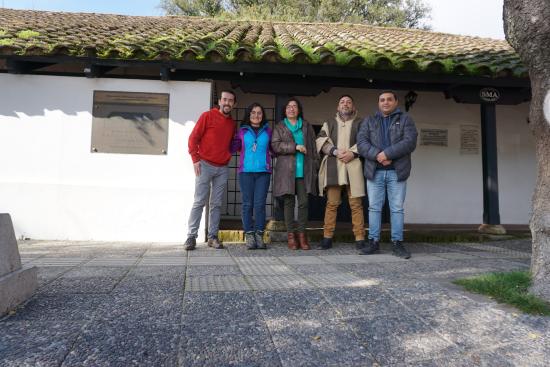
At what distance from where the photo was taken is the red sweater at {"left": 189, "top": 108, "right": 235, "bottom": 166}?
4488 mm

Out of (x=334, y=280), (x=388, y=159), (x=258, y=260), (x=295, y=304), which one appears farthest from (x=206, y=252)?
(x=388, y=159)

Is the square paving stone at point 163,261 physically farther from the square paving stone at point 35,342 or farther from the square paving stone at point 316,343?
the square paving stone at point 316,343

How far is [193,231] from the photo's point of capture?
176 inches

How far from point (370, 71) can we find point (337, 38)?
1.80 meters

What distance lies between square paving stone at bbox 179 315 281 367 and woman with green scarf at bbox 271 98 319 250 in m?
2.55

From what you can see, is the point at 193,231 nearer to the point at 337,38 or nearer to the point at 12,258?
the point at 12,258

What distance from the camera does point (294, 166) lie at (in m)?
4.50

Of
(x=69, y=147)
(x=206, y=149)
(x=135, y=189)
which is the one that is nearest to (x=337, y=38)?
(x=206, y=149)

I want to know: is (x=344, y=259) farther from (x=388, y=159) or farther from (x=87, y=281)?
(x=87, y=281)

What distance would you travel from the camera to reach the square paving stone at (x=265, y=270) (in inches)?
126

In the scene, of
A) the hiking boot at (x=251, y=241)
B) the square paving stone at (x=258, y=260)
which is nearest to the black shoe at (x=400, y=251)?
the square paving stone at (x=258, y=260)

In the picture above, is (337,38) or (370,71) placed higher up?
(337,38)

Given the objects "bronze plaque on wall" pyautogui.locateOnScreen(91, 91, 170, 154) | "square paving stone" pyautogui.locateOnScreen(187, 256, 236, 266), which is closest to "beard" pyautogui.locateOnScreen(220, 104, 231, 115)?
"bronze plaque on wall" pyautogui.locateOnScreen(91, 91, 170, 154)

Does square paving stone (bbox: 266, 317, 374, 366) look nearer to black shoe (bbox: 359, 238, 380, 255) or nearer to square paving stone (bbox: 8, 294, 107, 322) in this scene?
square paving stone (bbox: 8, 294, 107, 322)
